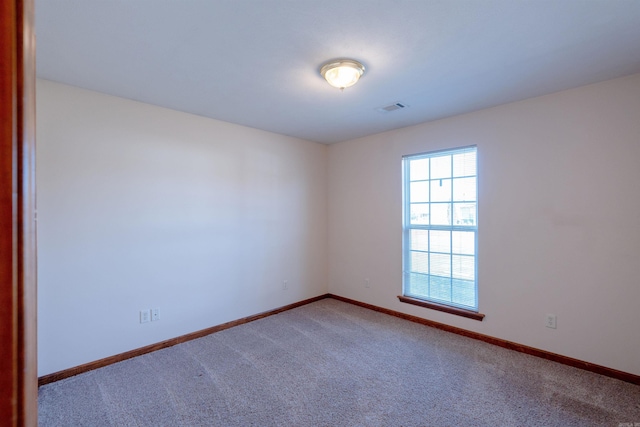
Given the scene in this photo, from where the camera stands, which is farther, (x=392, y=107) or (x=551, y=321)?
(x=392, y=107)

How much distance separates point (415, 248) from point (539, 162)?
5.15 feet

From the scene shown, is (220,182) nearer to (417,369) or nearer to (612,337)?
(417,369)

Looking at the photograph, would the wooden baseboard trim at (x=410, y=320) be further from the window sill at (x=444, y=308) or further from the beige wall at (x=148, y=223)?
the window sill at (x=444, y=308)

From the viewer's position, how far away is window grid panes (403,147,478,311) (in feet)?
10.6

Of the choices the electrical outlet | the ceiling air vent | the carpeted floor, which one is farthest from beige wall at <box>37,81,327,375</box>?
the electrical outlet

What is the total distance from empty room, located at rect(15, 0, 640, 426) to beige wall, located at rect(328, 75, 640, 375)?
2 centimetres

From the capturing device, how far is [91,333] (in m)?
2.55

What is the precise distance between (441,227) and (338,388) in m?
2.10

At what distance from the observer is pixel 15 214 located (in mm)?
347

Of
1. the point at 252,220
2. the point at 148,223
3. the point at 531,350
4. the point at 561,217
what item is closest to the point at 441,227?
the point at 561,217

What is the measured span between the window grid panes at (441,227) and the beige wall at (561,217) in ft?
0.44

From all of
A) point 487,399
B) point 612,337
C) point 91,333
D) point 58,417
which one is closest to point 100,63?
point 91,333

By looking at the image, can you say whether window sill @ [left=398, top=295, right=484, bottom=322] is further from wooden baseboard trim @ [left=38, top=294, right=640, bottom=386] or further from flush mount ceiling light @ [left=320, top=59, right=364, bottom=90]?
flush mount ceiling light @ [left=320, top=59, right=364, bottom=90]

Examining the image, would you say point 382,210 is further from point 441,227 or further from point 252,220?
point 252,220
